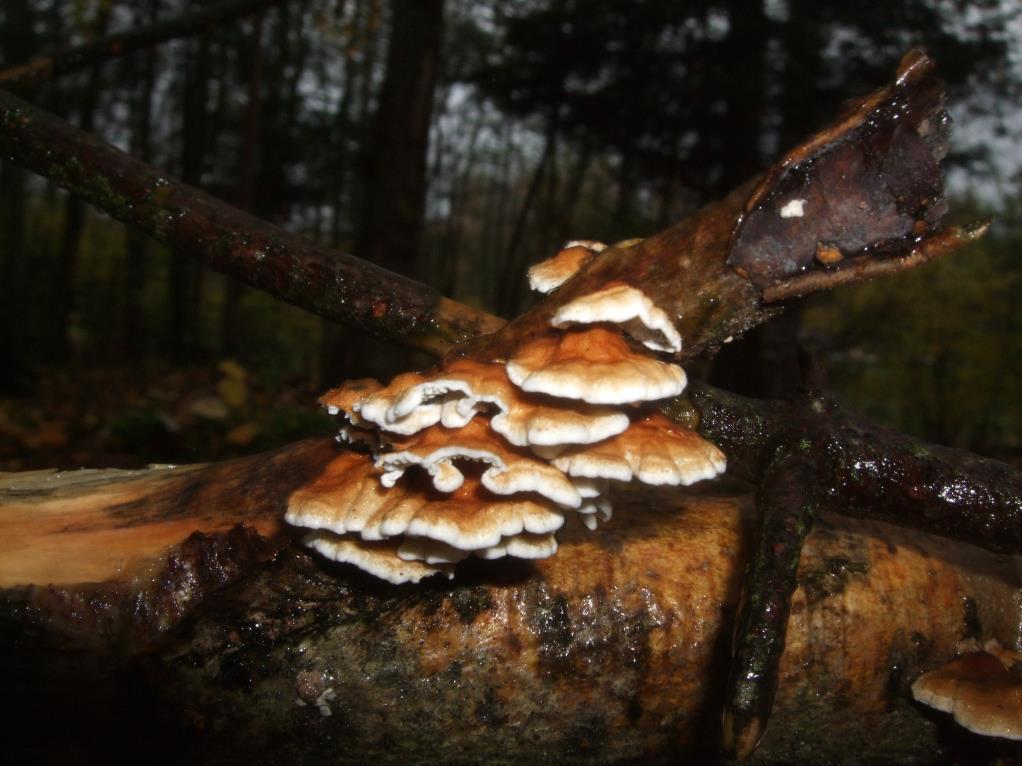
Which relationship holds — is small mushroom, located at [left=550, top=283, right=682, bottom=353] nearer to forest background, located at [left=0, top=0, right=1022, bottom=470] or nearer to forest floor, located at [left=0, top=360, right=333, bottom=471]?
forest background, located at [left=0, top=0, right=1022, bottom=470]

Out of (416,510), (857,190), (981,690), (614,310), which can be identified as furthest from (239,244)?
(981,690)

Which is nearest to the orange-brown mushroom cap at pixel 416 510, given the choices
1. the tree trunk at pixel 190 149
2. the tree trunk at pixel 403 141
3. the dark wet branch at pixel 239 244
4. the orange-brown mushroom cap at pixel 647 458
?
the orange-brown mushroom cap at pixel 647 458

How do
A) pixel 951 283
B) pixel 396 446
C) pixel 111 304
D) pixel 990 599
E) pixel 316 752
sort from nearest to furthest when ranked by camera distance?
pixel 396 446 < pixel 316 752 < pixel 990 599 < pixel 951 283 < pixel 111 304

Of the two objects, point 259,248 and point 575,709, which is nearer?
point 575,709

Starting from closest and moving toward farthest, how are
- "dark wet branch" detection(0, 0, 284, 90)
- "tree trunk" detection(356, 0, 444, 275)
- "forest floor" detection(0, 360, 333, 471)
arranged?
"dark wet branch" detection(0, 0, 284, 90) < "tree trunk" detection(356, 0, 444, 275) < "forest floor" detection(0, 360, 333, 471)

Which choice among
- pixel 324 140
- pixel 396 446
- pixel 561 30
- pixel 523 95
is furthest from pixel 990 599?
pixel 324 140

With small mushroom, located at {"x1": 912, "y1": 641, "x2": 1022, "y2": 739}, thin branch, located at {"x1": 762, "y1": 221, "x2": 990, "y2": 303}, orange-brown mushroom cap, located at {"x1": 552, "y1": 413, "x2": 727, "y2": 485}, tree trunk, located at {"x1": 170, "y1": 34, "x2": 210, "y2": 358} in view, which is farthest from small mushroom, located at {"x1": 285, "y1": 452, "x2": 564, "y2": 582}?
tree trunk, located at {"x1": 170, "y1": 34, "x2": 210, "y2": 358}

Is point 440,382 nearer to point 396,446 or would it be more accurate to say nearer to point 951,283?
point 396,446
